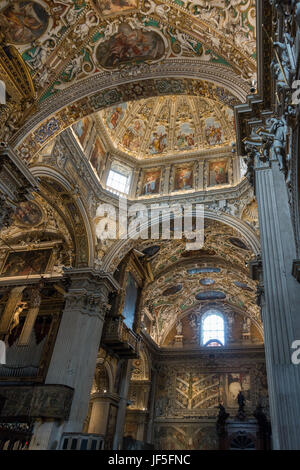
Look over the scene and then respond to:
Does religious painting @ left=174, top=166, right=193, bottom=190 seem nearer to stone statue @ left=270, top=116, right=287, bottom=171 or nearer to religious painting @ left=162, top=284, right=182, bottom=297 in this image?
religious painting @ left=162, top=284, right=182, bottom=297

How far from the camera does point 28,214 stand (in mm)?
16500

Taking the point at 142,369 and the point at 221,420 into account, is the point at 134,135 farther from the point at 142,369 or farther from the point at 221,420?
the point at 221,420

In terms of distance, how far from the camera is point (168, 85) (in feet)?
36.0

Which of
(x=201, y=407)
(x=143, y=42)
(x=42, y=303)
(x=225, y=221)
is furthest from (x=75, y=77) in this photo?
(x=201, y=407)

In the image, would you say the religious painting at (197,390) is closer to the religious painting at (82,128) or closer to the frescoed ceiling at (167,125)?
the frescoed ceiling at (167,125)

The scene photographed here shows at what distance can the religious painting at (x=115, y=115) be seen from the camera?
16.2 meters

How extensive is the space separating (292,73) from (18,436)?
35.5 ft

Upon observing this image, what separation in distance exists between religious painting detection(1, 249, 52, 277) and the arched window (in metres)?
12.1

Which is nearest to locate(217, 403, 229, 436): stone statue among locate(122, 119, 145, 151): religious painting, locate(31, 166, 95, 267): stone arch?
locate(31, 166, 95, 267): stone arch

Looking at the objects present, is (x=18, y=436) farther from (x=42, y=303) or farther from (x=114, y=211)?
(x=114, y=211)

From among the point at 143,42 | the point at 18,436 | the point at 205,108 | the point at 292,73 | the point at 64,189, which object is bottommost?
the point at 18,436

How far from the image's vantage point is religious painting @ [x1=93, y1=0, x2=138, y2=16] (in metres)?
10.1
